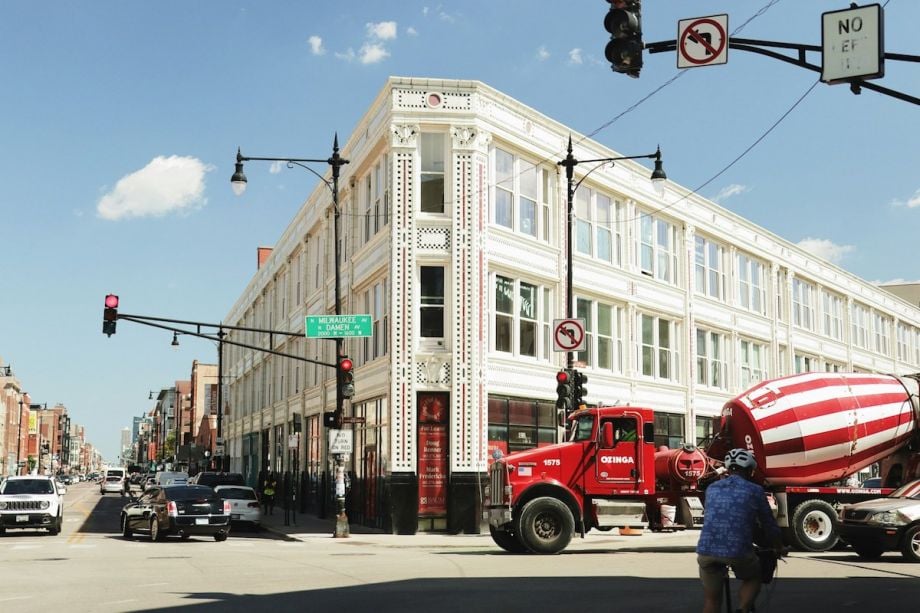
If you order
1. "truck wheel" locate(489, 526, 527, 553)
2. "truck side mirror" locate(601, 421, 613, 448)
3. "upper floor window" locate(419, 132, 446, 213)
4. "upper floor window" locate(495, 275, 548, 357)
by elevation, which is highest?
"upper floor window" locate(419, 132, 446, 213)

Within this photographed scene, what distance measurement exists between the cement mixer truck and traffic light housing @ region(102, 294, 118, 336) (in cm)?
1156

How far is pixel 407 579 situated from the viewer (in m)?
15.7

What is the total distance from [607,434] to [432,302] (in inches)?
377

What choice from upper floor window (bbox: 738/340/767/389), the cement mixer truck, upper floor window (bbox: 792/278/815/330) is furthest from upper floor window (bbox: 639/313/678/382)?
the cement mixer truck

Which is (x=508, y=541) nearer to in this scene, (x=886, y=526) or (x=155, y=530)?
(x=886, y=526)

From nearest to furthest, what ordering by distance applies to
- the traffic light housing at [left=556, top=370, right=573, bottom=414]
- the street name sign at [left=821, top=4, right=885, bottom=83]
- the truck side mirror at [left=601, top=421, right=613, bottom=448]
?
the street name sign at [left=821, top=4, right=885, bottom=83]
the truck side mirror at [left=601, top=421, right=613, bottom=448]
the traffic light housing at [left=556, top=370, right=573, bottom=414]

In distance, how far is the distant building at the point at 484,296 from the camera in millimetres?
29172

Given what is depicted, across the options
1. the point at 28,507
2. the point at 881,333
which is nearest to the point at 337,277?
the point at 28,507

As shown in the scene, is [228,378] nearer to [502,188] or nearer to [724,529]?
[502,188]

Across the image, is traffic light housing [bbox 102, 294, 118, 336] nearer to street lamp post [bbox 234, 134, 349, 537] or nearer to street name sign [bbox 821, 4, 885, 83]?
street lamp post [bbox 234, 134, 349, 537]

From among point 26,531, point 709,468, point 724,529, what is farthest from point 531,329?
point 724,529

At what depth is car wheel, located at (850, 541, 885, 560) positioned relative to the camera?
19148 millimetres

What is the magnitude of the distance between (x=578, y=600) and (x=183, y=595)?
520 centimetres

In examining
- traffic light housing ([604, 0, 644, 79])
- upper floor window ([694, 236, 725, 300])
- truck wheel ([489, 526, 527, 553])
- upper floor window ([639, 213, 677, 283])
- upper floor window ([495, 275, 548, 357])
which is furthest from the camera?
upper floor window ([694, 236, 725, 300])
